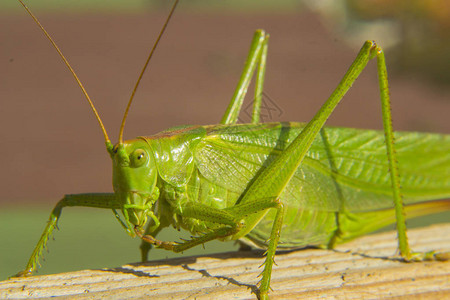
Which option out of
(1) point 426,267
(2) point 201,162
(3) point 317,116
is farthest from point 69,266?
(1) point 426,267

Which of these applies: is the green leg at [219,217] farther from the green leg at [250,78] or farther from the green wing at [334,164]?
the green leg at [250,78]

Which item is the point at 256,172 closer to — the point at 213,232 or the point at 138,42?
the point at 213,232

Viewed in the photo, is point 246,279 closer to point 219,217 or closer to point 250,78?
point 219,217

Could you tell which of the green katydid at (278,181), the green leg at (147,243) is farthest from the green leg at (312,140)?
the green leg at (147,243)

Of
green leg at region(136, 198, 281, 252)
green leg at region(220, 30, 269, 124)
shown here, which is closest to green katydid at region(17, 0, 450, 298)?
green leg at region(136, 198, 281, 252)

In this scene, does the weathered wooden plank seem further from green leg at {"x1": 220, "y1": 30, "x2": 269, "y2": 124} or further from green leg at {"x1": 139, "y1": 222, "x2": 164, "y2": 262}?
green leg at {"x1": 220, "y1": 30, "x2": 269, "y2": 124}

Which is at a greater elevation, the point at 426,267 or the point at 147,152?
the point at 147,152
